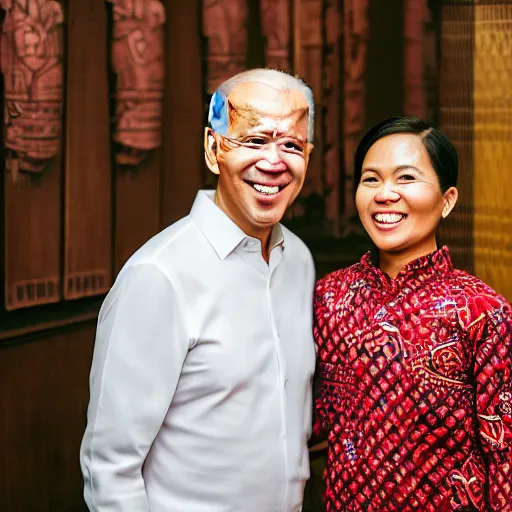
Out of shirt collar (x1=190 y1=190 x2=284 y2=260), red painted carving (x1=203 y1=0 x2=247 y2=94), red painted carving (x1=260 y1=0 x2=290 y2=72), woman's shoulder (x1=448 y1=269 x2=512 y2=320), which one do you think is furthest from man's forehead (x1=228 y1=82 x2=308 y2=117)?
red painted carving (x1=260 y1=0 x2=290 y2=72)

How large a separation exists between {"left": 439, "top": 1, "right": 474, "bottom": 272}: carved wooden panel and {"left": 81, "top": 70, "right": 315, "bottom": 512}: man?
56.5 inches

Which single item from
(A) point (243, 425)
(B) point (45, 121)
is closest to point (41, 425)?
(B) point (45, 121)

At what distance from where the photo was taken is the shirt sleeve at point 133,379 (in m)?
1.52

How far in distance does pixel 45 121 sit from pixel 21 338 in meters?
0.55

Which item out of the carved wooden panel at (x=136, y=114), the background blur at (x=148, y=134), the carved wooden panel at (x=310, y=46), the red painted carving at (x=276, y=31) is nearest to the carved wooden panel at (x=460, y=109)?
the background blur at (x=148, y=134)

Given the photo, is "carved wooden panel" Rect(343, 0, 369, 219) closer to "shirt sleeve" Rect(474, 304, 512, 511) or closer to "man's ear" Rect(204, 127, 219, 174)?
"man's ear" Rect(204, 127, 219, 174)

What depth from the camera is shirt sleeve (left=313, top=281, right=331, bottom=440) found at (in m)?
1.75

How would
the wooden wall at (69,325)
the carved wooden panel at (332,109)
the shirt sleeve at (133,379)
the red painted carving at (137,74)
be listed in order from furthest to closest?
the carved wooden panel at (332,109), the red painted carving at (137,74), the wooden wall at (69,325), the shirt sleeve at (133,379)

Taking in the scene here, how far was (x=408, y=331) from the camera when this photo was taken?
1.61 metres

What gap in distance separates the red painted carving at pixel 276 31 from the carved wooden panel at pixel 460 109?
0.55 m

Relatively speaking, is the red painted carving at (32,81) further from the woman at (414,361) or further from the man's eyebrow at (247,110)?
the woman at (414,361)

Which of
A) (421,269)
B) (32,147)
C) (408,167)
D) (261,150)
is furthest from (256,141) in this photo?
(32,147)

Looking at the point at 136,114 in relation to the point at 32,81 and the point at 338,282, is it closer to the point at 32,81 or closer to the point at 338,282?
the point at 32,81

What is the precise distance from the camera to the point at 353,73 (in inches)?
122
